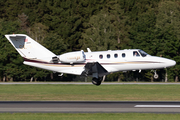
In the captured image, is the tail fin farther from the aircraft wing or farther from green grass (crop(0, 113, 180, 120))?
green grass (crop(0, 113, 180, 120))

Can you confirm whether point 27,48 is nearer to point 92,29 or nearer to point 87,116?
point 87,116

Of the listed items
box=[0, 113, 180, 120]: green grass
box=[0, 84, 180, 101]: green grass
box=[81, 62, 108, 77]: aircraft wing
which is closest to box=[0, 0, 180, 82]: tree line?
box=[0, 84, 180, 101]: green grass

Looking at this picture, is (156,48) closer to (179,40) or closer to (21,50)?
(179,40)

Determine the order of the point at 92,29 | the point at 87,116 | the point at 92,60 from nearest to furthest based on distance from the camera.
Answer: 1. the point at 87,116
2. the point at 92,60
3. the point at 92,29

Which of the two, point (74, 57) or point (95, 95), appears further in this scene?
point (95, 95)

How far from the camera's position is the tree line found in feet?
209

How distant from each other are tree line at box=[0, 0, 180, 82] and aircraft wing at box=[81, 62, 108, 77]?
26797mm

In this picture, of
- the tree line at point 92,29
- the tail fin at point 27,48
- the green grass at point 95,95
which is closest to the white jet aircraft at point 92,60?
the tail fin at point 27,48

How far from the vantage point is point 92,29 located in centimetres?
7819

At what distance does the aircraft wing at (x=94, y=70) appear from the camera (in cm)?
3016

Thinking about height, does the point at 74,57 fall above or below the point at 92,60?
above

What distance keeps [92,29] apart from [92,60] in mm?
47589

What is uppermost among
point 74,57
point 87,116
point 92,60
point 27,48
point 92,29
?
point 92,29

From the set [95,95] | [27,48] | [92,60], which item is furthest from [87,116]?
[27,48]
